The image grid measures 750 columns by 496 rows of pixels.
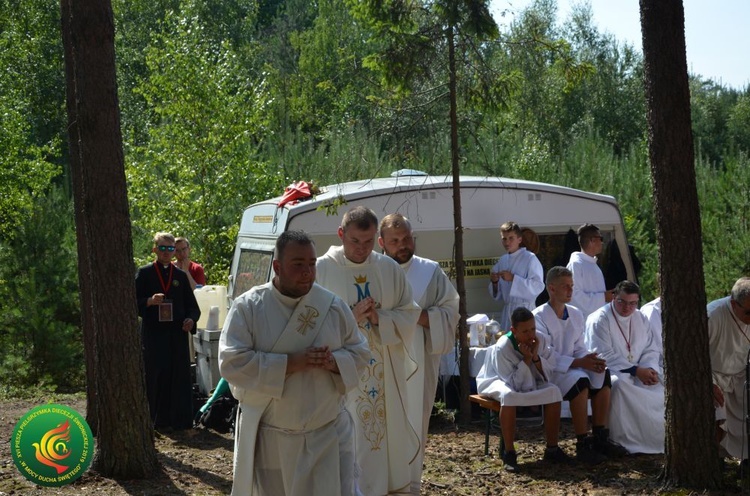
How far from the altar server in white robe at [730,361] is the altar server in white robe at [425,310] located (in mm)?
2179

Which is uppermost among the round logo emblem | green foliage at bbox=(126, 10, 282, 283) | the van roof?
green foliage at bbox=(126, 10, 282, 283)

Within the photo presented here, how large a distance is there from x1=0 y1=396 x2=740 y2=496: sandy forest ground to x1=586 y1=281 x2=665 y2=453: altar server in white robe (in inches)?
11.3

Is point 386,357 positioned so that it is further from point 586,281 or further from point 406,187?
point 586,281

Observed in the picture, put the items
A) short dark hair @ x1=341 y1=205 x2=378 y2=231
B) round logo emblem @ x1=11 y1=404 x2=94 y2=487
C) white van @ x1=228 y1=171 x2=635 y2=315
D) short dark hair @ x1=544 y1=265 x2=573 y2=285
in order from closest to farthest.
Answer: short dark hair @ x1=341 y1=205 x2=378 y2=231
round logo emblem @ x1=11 y1=404 x2=94 y2=487
short dark hair @ x1=544 y1=265 x2=573 y2=285
white van @ x1=228 y1=171 x2=635 y2=315

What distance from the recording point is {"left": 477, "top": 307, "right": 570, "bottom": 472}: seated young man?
9.00 metres

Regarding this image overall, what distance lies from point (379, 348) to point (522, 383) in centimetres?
222

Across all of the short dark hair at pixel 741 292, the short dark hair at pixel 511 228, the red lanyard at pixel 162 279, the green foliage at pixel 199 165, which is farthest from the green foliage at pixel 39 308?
the short dark hair at pixel 741 292

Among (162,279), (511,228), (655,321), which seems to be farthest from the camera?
(511,228)

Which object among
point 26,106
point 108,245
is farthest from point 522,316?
point 26,106

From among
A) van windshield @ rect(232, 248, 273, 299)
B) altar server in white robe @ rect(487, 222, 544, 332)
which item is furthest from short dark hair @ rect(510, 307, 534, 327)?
van windshield @ rect(232, 248, 273, 299)

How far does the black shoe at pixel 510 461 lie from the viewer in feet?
29.2

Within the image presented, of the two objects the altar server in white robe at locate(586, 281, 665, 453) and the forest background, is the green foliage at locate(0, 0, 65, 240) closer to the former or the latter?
the forest background

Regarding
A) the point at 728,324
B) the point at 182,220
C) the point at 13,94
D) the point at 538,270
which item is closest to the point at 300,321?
the point at 728,324

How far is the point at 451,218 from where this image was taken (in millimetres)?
12219
